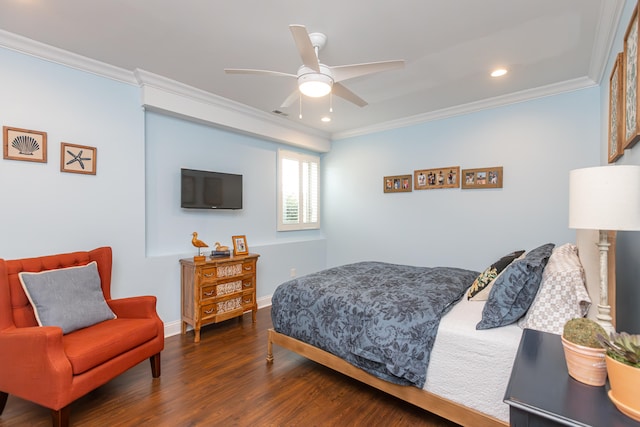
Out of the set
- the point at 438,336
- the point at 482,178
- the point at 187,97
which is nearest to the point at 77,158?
the point at 187,97

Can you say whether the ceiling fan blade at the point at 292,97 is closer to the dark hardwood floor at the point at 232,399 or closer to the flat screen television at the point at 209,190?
the flat screen television at the point at 209,190

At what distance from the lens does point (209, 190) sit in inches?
148

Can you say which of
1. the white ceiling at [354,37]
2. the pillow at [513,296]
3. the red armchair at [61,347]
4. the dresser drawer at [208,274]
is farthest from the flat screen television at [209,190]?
the pillow at [513,296]

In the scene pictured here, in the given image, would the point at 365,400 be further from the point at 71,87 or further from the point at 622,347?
the point at 71,87

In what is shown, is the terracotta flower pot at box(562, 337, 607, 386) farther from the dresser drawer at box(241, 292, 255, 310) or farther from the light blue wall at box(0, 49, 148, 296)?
the light blue wall at box(0, 49, 148, 296)

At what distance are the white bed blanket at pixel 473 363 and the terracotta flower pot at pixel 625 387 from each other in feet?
2.46

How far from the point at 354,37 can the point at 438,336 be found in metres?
2.23

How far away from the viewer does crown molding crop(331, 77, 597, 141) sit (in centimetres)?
321

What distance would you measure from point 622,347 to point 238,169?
13.1ft

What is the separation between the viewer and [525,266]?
6.00ft

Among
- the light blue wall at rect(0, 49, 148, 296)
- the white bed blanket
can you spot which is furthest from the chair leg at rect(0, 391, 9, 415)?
the white bed blanket

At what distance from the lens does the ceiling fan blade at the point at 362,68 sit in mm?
2072

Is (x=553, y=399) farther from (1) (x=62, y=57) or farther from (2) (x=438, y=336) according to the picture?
(1) (x=62, y=57)

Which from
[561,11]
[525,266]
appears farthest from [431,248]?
[561,11]
